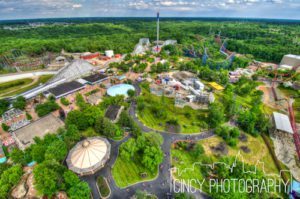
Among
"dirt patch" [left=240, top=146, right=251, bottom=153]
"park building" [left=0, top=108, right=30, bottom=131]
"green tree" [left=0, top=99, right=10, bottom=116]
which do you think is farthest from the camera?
"green tree" [left=0, top=99, right=10, bottom=116]

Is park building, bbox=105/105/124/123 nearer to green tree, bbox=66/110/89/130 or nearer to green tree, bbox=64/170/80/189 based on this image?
green tree, bbox=66/110/89/130

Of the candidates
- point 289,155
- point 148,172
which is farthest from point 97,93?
point 289,155

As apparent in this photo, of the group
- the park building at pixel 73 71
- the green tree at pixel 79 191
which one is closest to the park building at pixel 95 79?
the park building at pixel 73 71

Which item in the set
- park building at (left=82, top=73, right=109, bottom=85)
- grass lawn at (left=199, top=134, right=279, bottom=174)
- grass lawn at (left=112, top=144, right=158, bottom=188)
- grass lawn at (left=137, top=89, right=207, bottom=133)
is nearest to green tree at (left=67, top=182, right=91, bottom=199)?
grass lawn at (left=112, top=144, right=158, bottom=188)

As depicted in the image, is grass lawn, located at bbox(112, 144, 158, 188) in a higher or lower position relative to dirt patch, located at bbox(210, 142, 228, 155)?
lower

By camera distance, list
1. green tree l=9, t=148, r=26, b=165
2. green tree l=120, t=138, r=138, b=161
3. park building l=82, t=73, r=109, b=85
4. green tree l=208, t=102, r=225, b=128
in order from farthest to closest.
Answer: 1. park building l=82, t=73, r=109, b=85
2. green tree l=208, t=102, r=225, b=128
3. green tree l=120, t=138, r=138, b=161
4. green tree l=9, t=148, r=26, b=165

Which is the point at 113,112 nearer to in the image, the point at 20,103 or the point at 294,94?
the point at 20,103

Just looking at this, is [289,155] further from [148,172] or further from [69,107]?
[69,107]

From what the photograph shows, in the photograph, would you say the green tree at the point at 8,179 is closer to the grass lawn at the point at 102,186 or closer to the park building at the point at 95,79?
the grass lawn at the point at 102,186
